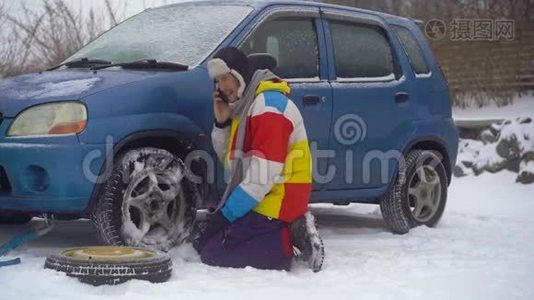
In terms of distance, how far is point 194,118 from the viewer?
4.79 meters

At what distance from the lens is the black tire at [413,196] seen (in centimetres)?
614

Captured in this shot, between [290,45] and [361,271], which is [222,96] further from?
[361,271]

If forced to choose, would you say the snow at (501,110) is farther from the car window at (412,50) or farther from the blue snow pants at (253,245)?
the blue snow pants at (253,245)

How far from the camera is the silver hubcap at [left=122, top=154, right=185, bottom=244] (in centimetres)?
450

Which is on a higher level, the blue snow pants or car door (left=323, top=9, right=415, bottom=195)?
car door (left=323, top=9, right=415, bottom=195)

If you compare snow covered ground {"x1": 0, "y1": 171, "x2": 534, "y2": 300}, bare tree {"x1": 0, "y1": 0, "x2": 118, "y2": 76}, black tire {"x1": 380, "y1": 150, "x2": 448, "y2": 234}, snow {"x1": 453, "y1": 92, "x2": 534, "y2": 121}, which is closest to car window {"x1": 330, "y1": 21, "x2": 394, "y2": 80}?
black tire {"x1": 380, "y1": 150, "x2": 448, "y2": 234}

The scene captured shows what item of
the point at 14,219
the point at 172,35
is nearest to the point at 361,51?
the point at 172,35

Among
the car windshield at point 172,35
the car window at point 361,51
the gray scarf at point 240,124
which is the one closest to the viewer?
the gray scarf at point 240,124

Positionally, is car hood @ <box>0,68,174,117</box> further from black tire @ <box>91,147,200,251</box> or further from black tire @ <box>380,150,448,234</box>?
black tire @ <box>380,150,448,234</box>

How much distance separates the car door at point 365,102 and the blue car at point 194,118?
0.01m

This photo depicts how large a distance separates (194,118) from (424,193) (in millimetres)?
2380

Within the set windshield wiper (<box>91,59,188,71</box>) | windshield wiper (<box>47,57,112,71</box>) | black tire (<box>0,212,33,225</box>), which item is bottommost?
black tire (<box>0,212,33,225</box>)

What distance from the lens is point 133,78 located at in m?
4.61

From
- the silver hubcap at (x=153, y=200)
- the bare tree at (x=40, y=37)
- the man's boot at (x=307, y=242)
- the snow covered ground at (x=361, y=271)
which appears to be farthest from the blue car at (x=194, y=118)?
the bare tree at (x=40, y=37)
